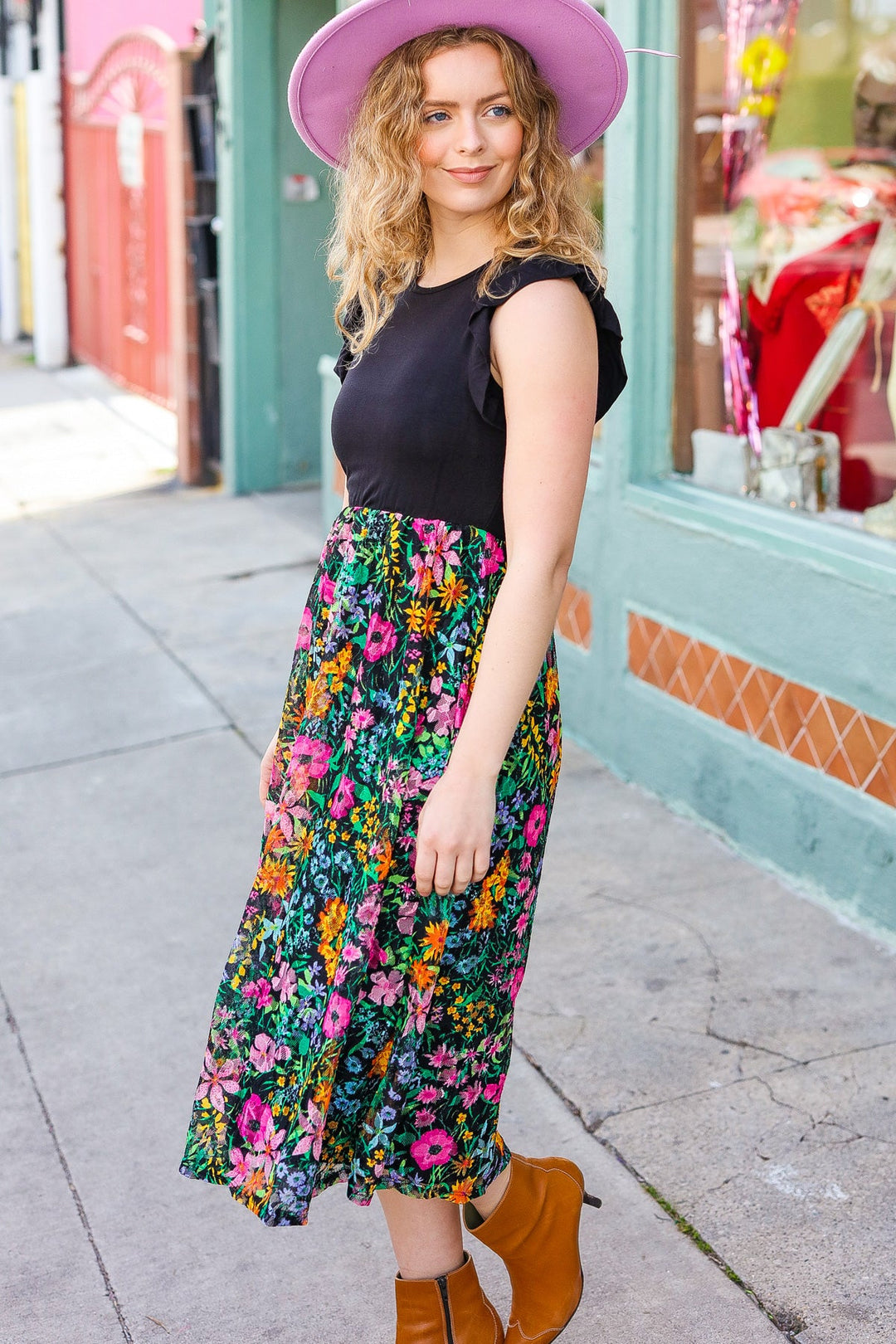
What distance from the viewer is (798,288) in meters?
4.31

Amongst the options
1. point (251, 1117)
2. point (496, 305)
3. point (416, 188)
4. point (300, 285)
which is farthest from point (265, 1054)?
point (300, 285)

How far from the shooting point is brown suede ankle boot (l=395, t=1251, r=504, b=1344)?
203cm

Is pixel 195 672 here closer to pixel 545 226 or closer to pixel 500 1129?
pixel 500 1129

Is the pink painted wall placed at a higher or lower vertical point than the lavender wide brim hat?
higher

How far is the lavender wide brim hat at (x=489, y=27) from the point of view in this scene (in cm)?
191

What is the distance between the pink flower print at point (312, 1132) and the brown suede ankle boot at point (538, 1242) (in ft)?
0.98

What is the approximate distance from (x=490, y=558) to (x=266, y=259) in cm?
653

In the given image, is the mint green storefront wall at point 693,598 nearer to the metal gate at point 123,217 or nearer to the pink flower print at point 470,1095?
the pink flower print at point 470,1095

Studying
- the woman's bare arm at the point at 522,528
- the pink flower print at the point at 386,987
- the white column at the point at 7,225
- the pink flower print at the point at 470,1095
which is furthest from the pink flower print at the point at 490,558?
the white column at the point at 7,225

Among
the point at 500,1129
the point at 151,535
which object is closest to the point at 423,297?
the point at 500,1129

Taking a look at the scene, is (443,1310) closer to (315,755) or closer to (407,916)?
(407,916)

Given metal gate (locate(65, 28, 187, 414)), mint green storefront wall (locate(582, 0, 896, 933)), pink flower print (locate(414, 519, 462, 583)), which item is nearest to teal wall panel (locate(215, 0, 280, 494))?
metal gate (locate(65, 28, 187, 414))

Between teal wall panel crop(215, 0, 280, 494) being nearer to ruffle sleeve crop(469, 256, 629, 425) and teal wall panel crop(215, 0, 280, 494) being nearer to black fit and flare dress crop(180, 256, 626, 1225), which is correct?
black fit and flare dress crop(180, 256, 626, 1225)

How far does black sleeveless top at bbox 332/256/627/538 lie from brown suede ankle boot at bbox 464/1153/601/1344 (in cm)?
93
